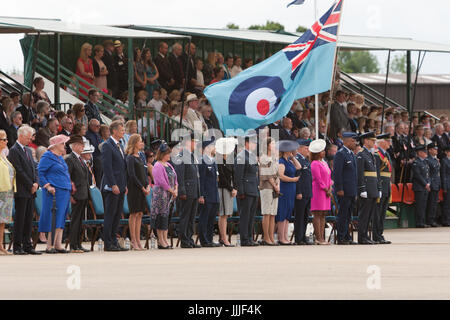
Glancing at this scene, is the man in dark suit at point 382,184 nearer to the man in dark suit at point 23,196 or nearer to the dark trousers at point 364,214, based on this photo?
the dark trousers at point 364,214

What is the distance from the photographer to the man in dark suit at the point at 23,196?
17188 millimetres

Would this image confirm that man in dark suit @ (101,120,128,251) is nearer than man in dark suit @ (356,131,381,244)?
Yes

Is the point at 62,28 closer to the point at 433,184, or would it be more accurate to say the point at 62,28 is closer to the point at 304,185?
the point at 304,185

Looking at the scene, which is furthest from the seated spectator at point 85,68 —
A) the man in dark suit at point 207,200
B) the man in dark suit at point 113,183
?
the man in dark suit at point 113,183

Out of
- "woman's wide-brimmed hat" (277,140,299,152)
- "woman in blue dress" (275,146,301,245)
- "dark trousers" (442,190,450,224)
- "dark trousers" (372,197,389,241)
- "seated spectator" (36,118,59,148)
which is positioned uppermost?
"seated spectator" (36,118,59,148)

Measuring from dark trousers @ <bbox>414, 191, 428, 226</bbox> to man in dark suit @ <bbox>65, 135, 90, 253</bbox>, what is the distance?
11.5 metres

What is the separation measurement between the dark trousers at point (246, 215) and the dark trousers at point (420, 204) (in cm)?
866

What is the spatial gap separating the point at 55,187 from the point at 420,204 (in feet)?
41.1

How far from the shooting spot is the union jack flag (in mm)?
21031

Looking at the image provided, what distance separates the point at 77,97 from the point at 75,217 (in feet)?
24.7

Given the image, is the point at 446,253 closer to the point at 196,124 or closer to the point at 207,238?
the point at 207,238

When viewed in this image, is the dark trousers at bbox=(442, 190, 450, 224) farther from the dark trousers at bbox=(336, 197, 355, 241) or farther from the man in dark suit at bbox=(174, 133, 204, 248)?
the man in dark suit at bbox=(174, 133, 204, 248)

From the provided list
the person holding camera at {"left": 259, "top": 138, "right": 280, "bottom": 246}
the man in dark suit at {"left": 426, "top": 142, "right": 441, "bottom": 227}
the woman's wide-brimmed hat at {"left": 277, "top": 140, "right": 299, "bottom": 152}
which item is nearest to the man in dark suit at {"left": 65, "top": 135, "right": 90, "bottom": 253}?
the person holding camera at {"left": 259, "top": 138, "right": 280, "bottom": 246}
